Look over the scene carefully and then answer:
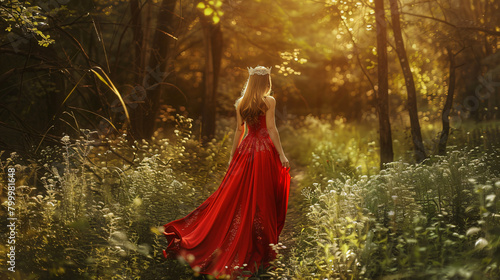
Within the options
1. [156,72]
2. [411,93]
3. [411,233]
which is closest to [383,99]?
[411,93]

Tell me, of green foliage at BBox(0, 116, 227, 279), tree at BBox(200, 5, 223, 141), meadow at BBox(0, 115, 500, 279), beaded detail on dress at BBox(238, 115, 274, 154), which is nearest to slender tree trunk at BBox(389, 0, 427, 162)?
meadow at BBox(0, 115, 500, 279)

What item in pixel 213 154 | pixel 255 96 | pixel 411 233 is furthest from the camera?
pixel 213 154

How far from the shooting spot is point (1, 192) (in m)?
5.99

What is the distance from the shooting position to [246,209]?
586 cm

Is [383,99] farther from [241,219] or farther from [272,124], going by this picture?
[241,219]

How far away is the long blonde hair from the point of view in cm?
617

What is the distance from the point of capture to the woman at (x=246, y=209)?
562 centimetres

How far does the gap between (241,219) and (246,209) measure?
143 mm

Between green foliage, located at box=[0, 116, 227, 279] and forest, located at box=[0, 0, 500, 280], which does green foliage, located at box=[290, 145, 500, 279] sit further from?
green foliage, located at box=[0, 116, 227, 279]

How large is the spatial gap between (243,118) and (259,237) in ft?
5.33

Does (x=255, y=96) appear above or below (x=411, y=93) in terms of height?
below

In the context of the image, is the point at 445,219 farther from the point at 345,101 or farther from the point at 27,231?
the point at 345,101

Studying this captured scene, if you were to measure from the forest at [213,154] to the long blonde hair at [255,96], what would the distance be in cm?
136

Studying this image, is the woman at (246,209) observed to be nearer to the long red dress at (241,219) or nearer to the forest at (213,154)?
the long red dress at (241,219)
